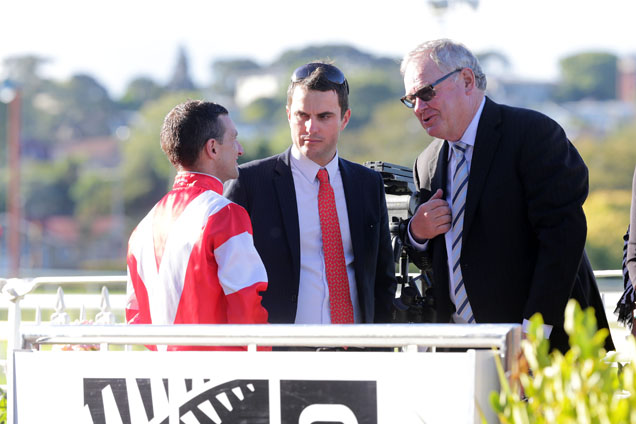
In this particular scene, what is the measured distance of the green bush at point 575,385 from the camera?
1.88 meters

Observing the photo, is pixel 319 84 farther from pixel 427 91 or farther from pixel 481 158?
pixel 481 158

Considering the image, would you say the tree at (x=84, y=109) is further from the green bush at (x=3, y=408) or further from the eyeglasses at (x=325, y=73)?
the eyeglasses at (x=325, y=73)

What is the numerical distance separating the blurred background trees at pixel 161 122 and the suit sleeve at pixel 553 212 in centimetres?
5368

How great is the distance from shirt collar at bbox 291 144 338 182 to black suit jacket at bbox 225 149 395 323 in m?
0.04

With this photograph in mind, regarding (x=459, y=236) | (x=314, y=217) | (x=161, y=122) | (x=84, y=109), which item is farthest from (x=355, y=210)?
(x=84, y=109)

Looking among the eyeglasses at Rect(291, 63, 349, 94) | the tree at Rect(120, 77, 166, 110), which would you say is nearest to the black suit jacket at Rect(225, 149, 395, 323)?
the eyeglasses at Rect(291, 63, 349, 94)

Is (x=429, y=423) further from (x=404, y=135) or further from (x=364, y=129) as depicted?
(x=364, y=129)

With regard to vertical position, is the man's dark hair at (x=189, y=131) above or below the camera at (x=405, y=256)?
above

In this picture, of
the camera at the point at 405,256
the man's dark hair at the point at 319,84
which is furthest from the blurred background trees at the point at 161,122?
the man's dark hair at the point at 319,84

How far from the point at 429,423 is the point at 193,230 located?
3.60 feet

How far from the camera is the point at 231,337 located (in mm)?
2516

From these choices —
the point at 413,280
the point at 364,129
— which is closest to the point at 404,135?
the point at 364,129

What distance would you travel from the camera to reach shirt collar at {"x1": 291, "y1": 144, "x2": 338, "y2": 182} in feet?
12.2

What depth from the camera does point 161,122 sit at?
9438 cm
